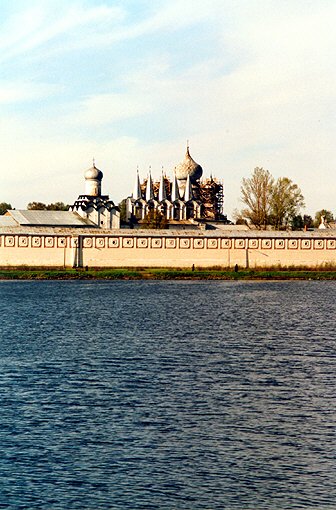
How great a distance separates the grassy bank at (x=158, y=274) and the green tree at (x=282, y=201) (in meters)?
17.3

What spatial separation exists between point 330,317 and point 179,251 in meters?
30.8

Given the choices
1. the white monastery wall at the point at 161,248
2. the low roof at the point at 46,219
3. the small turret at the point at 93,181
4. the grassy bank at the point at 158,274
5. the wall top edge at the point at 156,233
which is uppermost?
the small turret at the point at 93,181

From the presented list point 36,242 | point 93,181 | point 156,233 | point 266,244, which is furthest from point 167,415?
point 93,181

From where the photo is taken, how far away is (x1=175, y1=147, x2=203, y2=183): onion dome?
325ft

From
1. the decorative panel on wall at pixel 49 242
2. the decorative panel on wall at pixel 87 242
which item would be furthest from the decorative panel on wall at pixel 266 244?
the decorative panel on wall at pixel 49 242

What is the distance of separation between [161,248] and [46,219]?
12221mm

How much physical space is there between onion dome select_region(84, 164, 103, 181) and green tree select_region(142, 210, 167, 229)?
5.73m

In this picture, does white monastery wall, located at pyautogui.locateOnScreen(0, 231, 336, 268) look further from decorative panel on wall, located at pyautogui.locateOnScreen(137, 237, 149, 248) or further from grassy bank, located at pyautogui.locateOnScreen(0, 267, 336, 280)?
grassy bank, located at pyautogui.locateOnScreen(0, 267, 336, 280)

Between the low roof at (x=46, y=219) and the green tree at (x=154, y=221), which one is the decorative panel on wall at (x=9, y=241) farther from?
the green tree at (x=154, y=221)

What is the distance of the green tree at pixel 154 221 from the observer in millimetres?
84812

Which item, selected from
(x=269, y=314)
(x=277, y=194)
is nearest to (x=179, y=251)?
(x=277, y=194)

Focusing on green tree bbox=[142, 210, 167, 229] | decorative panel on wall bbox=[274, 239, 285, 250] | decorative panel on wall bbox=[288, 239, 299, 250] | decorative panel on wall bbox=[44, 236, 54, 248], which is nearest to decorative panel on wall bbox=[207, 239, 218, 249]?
decorative panel on wall bbox=[274, 239, 285, 250]

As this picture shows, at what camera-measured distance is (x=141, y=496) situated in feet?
40.4

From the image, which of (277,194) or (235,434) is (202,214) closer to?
(277,194)
